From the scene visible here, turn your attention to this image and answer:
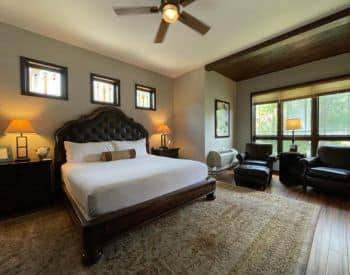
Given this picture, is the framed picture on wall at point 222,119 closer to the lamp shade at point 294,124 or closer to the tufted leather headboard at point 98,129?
the lamp shade at point 294,124

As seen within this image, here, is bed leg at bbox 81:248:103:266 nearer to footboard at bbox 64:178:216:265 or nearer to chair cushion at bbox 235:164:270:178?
footboard at bbox 64:178:216:265

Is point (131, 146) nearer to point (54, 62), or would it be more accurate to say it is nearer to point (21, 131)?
point (21, 131)

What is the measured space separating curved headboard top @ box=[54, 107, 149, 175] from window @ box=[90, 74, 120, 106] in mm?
269

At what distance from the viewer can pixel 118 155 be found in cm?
324

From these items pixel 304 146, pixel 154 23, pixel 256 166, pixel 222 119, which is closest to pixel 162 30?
pixel 154 23

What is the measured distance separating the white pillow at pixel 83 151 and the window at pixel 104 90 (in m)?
1.13

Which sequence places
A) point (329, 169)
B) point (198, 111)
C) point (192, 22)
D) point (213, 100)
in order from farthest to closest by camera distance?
point (213, 100)
point (198, 111)
point (329, 169)
point (192, 22)

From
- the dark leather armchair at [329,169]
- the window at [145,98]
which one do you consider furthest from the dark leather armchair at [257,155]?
the window at [145,98]

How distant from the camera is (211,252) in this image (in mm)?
1716

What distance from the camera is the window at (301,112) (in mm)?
4480

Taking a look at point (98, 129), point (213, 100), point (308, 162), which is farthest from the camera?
point (213, 100)

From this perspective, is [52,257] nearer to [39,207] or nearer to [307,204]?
[39,207]

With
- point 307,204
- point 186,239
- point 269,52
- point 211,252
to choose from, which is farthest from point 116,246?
point 269,52

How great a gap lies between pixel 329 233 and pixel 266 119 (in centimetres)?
384
